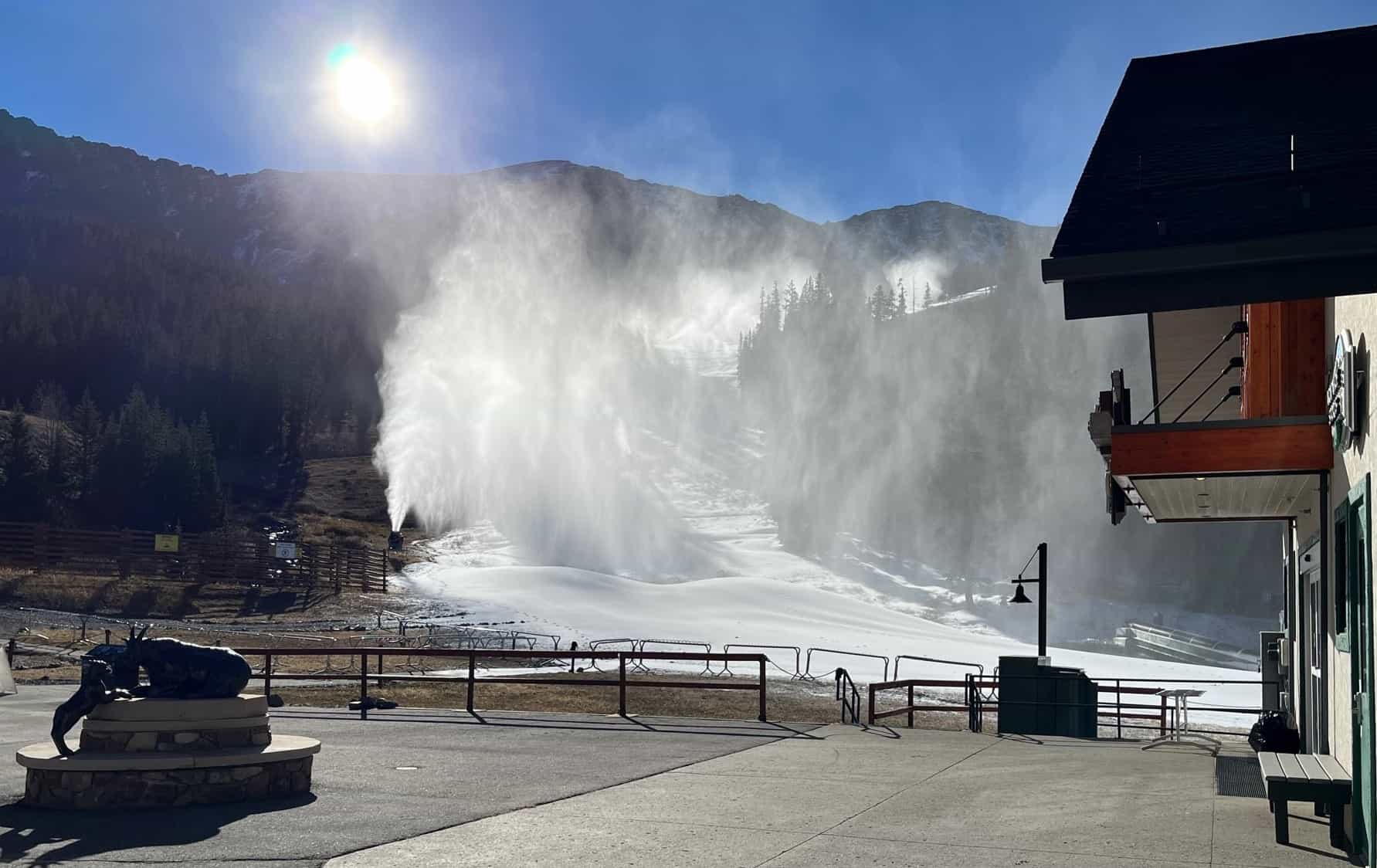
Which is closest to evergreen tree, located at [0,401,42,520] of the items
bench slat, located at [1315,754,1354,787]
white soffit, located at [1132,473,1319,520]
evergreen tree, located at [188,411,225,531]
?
evergreen tree, located at [188,411,225,531]

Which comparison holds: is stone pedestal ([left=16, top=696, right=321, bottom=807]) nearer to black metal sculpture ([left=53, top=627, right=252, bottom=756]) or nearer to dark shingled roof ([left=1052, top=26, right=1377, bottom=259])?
black metal sculpture ([left=53, top=627, right=252, bottom=756])

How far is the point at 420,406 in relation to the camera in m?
118

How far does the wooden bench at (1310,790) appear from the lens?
25.5ft

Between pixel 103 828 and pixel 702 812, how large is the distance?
4.04 meters

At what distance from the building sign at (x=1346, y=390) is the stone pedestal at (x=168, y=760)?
781 centimetres

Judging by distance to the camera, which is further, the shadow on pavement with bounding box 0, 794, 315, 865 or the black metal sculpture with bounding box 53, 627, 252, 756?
the black metal sculpture with bounding box 53, 627, 252, 756

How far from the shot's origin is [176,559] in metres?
60.7

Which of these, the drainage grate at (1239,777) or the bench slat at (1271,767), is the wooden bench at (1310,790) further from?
the drainage grate at (1239,777)

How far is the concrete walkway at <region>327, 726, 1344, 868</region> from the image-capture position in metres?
7.58

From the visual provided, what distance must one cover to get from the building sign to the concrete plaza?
2.62 metres

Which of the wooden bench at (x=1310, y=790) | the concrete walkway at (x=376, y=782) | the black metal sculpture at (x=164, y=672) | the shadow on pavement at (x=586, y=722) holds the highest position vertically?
the black metal sculpture at (x=164, y=672)

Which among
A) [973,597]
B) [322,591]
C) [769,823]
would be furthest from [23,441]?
[769,823]

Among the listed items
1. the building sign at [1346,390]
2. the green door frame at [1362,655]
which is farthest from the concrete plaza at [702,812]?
the building sign at [1346,390]

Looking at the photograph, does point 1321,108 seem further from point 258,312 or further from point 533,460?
point 258,312
